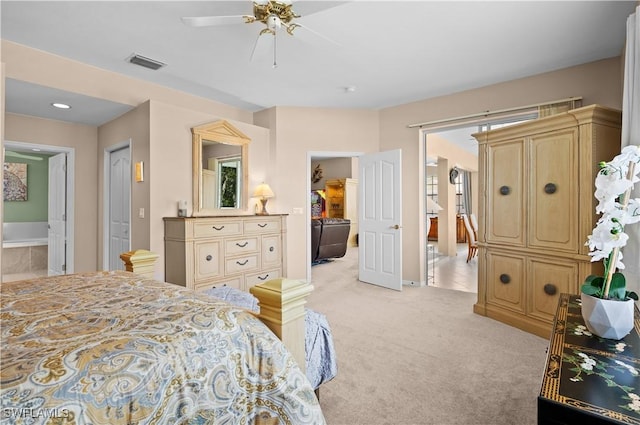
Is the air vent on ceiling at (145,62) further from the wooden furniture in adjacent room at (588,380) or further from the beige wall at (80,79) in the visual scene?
the wooden furniture in adjacent room at (588,380)

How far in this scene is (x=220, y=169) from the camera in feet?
14.2

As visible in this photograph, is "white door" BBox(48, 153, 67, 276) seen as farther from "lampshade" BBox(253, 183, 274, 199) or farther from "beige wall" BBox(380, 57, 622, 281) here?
"beige wall" BBox(380, 57, 622, 281)

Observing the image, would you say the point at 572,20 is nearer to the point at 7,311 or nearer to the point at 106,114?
the point at 7,311

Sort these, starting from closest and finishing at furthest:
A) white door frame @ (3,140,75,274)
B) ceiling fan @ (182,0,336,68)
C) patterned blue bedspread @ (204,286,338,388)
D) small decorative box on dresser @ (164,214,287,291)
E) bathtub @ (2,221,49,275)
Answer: patterned blue bedspread @ (204,286,338,388)
ceiling fan @ (182,0,336,68)
small decorative box on dresser @ (164,214,287,291)
white door frame @ (3,140,75,274)
bathtub @ (2,221,49,275)

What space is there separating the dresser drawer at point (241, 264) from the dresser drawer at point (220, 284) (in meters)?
0.10

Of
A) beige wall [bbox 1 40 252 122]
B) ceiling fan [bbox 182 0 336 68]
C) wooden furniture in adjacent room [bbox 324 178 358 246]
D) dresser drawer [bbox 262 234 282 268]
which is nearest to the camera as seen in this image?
ceiling fan [bbox 182 0 336 68]

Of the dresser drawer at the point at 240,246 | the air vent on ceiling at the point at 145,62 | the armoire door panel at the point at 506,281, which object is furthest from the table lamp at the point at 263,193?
the armoire door panel at the point at 506,281

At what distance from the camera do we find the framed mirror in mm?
4051

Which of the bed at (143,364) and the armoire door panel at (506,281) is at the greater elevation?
the bed at (143,364)

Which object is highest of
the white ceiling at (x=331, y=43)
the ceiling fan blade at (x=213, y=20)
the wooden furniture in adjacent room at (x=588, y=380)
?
the white ceiling at (x=331, y=43)

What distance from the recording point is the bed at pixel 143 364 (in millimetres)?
723

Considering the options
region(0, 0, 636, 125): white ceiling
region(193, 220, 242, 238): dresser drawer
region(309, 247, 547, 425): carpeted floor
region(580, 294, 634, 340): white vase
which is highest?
region(0, 0, 636, 125): white ceiling

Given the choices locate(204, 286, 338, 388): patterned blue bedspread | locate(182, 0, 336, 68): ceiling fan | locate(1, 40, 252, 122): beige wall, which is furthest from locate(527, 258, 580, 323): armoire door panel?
locate(1, 40, 252, 122): beige wall

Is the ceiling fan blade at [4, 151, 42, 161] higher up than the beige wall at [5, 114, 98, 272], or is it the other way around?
the ceiling fan blade at [4, 151, 42, 161]
